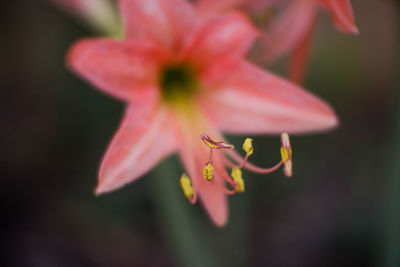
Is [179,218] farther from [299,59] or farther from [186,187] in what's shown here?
[299,59]

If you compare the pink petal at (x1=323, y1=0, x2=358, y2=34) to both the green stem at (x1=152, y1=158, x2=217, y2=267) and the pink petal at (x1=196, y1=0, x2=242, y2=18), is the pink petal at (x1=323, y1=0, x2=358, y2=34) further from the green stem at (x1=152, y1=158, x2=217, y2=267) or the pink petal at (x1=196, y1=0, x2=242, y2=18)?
the green stem at (x1=152, y1=158, x2=217, y2=267)

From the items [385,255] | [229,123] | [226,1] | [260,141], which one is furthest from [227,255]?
[226,1]

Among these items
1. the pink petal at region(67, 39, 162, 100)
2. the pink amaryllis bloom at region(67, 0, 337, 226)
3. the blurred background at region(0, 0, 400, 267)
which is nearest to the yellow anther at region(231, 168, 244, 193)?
the pink amaryllis bloom at region(67, 0, 337, 226)

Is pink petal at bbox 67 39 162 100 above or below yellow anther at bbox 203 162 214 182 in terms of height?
above

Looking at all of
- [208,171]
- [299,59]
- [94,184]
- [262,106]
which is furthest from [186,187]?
[94,184]

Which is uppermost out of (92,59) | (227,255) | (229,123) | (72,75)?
(72,75)

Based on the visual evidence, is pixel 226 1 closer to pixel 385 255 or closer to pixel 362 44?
pixel 385 255
